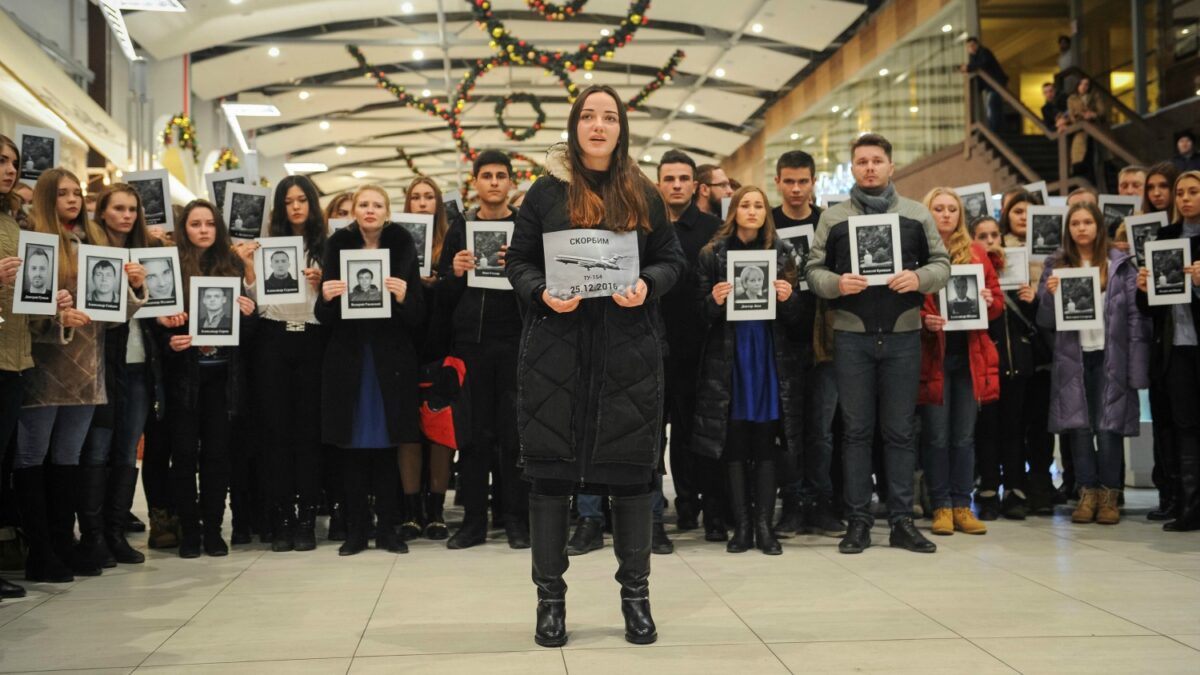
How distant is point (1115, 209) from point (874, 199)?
7.14ft

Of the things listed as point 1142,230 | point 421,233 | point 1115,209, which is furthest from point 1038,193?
point 421,233

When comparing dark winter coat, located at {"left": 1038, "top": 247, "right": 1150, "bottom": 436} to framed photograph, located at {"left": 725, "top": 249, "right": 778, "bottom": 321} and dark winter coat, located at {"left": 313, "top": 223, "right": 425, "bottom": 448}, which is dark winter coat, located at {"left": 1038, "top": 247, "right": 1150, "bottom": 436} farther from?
dark winter coat, located at {"left": 313, "top": 223, "right": 425, "bottom": 448}

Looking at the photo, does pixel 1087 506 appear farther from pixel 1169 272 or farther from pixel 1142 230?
pixel 1142 230

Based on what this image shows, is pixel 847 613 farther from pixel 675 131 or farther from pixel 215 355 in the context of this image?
pixel 675 131

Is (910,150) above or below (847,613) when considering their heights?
above

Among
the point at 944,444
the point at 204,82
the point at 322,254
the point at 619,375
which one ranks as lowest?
the point at 944,444

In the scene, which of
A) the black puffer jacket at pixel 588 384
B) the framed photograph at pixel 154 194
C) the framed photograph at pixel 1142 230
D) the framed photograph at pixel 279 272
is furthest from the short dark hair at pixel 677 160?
the framed photograph at pixel 154 194

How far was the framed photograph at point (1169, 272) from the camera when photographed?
5305 millimetres

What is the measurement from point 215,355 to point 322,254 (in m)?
0.63

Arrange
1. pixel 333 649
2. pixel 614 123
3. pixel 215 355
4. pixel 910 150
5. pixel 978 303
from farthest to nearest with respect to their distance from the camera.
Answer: pixel 910 150, pixel 978 303, pixel 215 355, pixel 614 123, pixel 333 649

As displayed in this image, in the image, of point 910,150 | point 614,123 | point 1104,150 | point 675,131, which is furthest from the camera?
point 675,131

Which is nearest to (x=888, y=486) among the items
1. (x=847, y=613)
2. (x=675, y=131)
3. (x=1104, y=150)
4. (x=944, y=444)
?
(x=944, y=444)

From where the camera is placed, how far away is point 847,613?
357 cm

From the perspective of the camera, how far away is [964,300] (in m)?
5.29
